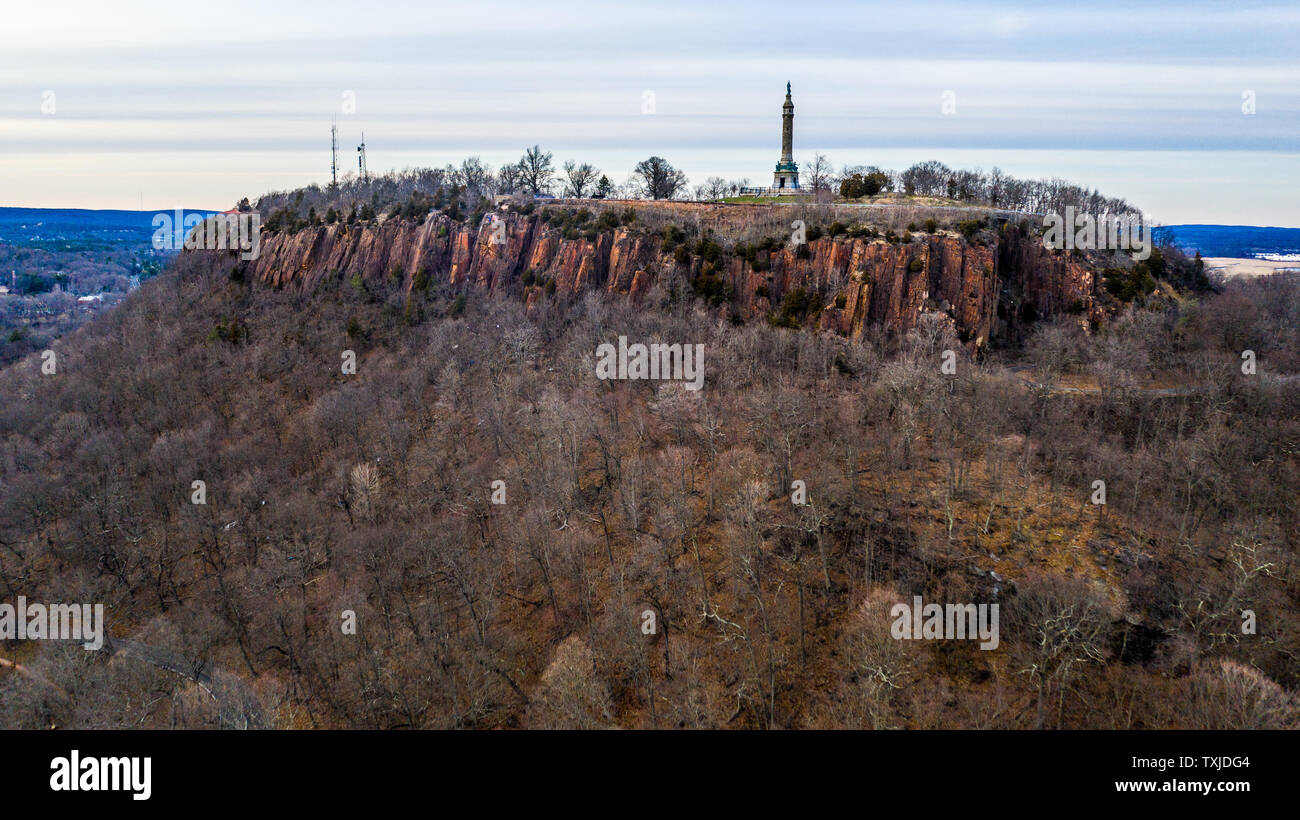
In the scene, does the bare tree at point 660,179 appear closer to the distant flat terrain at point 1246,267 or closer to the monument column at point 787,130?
the monument column at point 787,130

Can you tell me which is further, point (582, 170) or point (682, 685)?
point (582, 170)

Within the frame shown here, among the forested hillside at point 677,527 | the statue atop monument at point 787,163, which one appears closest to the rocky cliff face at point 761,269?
the forested hillside at point 677,527

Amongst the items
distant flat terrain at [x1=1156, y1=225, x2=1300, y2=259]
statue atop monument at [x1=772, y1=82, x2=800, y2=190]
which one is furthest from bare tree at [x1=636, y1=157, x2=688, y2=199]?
distant flat terrain at [x1=1156, y1=225, x2=1300, y2=259]

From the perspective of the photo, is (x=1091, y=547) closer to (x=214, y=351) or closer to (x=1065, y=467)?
(x=1065, y=467)

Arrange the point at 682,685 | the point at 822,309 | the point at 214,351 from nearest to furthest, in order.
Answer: the point at 682,685, the point at 822,309, the point at 214,351

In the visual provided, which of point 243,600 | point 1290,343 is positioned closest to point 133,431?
point 243,600
